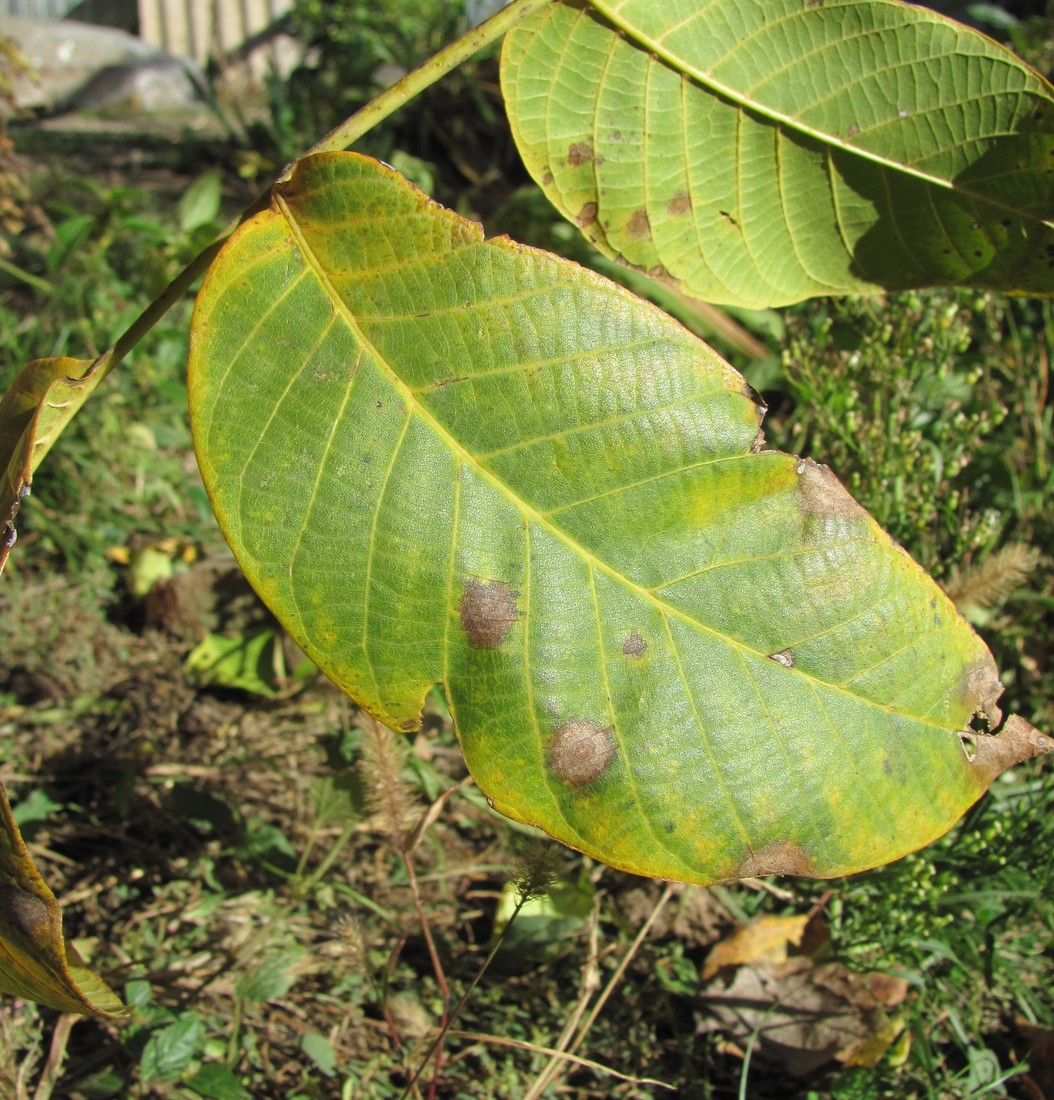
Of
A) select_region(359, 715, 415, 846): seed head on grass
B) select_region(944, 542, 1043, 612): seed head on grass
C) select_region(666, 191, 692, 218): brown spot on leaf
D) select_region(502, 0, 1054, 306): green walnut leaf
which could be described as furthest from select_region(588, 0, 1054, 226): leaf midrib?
select_region(359, 715, 415, 846): seed head on grass

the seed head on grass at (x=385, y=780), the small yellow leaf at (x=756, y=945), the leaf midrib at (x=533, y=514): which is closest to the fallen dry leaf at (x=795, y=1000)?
the small yellow leaf at (x=756, y=945)

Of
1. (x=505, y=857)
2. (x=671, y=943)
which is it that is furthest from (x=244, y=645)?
(x=671, y=943)

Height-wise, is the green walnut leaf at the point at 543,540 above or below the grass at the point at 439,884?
above

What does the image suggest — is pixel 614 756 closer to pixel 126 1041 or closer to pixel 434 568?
pixel 434 568

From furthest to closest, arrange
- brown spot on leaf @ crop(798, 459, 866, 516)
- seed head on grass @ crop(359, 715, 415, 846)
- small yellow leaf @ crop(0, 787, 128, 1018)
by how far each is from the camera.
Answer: seed head on grass @ crop(359, 715, 415, 846) < brown spot on leaf @ crop(798, 459, 866, 516) < small yellow leaf @ crop(0, 787, 128, 1018)

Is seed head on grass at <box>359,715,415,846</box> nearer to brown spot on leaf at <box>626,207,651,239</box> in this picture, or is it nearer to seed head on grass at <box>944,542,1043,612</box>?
brown spot on leaf at <box>626,207,651,239</box>

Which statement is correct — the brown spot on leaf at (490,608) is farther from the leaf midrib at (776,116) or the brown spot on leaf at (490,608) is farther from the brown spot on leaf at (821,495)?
the leaf midrib at (776,116)

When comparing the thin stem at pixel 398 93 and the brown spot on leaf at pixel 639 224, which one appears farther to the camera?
the brown spot on leaf at pixel 639 224

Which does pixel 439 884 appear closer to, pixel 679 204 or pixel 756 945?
pixel 756 945

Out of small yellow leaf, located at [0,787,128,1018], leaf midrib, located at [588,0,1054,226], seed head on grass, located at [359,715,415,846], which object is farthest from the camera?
seed head on grass, located at [359,715,415,846]
